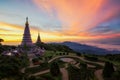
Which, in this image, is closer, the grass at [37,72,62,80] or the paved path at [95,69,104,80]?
the grass at [37,72,62,80]

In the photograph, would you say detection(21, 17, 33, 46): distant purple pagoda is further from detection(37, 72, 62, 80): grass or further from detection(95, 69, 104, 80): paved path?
detection(95, 69, 104, 80): paved path

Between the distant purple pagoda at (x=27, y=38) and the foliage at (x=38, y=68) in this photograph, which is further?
the distant purple pagoda at (x=27, y=38)

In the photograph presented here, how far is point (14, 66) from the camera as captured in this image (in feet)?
157

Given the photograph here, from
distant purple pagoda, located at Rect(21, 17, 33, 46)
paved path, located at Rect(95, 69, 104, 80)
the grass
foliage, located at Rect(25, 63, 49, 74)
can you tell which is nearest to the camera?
the grass

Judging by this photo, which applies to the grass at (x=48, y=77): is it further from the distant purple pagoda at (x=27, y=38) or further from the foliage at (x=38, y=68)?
the distant purple pagoda at (x=27, y=38)

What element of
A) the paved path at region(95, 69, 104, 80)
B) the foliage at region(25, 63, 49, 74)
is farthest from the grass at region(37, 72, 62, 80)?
the paved path at region(95, 69, 104, 80)

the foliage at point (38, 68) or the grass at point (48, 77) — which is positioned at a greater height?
the foliage at point (38, 68)

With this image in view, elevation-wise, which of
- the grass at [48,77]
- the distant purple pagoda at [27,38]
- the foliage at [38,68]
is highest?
the distant purple pagoda at [27,38]

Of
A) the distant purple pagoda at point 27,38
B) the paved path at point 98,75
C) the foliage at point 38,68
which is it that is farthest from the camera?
the distant purple pagoda at point 27,38

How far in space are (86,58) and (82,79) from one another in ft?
75.0

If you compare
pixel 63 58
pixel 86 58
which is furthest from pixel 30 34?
pixel 86 58

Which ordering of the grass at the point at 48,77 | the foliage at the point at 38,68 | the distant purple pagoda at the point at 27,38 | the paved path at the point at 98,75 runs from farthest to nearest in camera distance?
the distant purple pagoda at the point at 27,38
the foliage at the point at 38,68
the paved path at the point at 98,75
the grass at the point at 48,77

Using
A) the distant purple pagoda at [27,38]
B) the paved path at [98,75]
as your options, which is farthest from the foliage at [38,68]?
the distant purple pagoda at [27,38]

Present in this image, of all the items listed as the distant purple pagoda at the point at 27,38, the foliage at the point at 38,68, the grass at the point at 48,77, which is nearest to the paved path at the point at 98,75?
the grass at the point at 48,77
